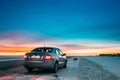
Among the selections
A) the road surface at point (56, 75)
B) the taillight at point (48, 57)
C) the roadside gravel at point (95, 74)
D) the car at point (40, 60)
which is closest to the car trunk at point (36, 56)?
the car at point (40, 60)

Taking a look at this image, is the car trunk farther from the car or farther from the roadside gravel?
the roadside gravel

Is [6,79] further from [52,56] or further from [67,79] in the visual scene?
[52,56]

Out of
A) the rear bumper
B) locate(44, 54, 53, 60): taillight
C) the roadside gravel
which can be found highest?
locate(44, 54, 53, 60): taillight

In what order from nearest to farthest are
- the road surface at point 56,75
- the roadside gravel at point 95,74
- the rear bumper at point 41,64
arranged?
the road surface at point 56,75
the roadside gravel at point 95,74
the rear bumper at point 41,64

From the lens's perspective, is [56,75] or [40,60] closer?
[56,75]

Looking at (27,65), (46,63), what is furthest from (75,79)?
(27,65)

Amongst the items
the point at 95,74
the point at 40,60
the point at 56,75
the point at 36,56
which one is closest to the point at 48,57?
the point at 40,60

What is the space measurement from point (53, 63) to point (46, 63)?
→ 0.59 meters

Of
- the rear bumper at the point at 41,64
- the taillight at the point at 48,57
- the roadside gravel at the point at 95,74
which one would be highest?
the taillight at the point at 48,57

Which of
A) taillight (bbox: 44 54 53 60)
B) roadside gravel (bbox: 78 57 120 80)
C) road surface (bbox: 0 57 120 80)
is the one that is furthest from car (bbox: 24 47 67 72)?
→ roadside gravel (bbox: 78 57 120 80)

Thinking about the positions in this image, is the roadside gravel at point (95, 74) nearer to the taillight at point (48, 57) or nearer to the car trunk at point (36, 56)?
the taillight at point (48, 57)

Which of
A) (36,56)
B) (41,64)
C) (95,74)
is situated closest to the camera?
(41,64)

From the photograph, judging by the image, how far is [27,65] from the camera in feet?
49.7

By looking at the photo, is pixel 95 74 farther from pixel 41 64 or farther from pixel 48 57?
pixel 41 64
